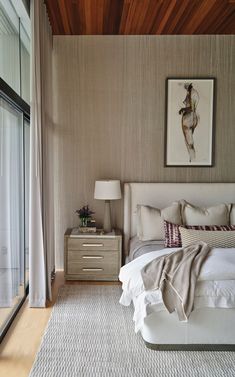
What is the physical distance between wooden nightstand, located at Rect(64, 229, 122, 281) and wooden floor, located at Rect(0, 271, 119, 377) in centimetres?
55

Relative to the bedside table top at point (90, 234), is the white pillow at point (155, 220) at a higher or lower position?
higher

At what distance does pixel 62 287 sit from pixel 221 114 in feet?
9.51

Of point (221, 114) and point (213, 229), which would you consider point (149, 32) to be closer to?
point (221, 114)

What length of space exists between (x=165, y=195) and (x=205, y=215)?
0.58m

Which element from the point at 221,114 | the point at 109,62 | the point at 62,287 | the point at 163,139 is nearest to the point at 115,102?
the point at 109,62

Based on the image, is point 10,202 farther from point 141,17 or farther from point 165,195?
point 141,17

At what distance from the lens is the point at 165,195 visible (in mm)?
3811

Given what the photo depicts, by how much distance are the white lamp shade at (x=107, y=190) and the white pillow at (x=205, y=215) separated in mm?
819

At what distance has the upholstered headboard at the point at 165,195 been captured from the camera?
3.80 m

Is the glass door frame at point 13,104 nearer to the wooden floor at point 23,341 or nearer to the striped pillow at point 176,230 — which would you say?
the wooden floor at point 23,341

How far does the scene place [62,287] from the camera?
3398 mm

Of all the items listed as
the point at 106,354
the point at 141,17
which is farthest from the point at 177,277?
the point at 141,17

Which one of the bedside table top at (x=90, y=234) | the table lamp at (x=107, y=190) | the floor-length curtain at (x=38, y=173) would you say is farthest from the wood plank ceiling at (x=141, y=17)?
the bedside table top at (x=90, y=234)

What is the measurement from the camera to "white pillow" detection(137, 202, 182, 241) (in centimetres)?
343
